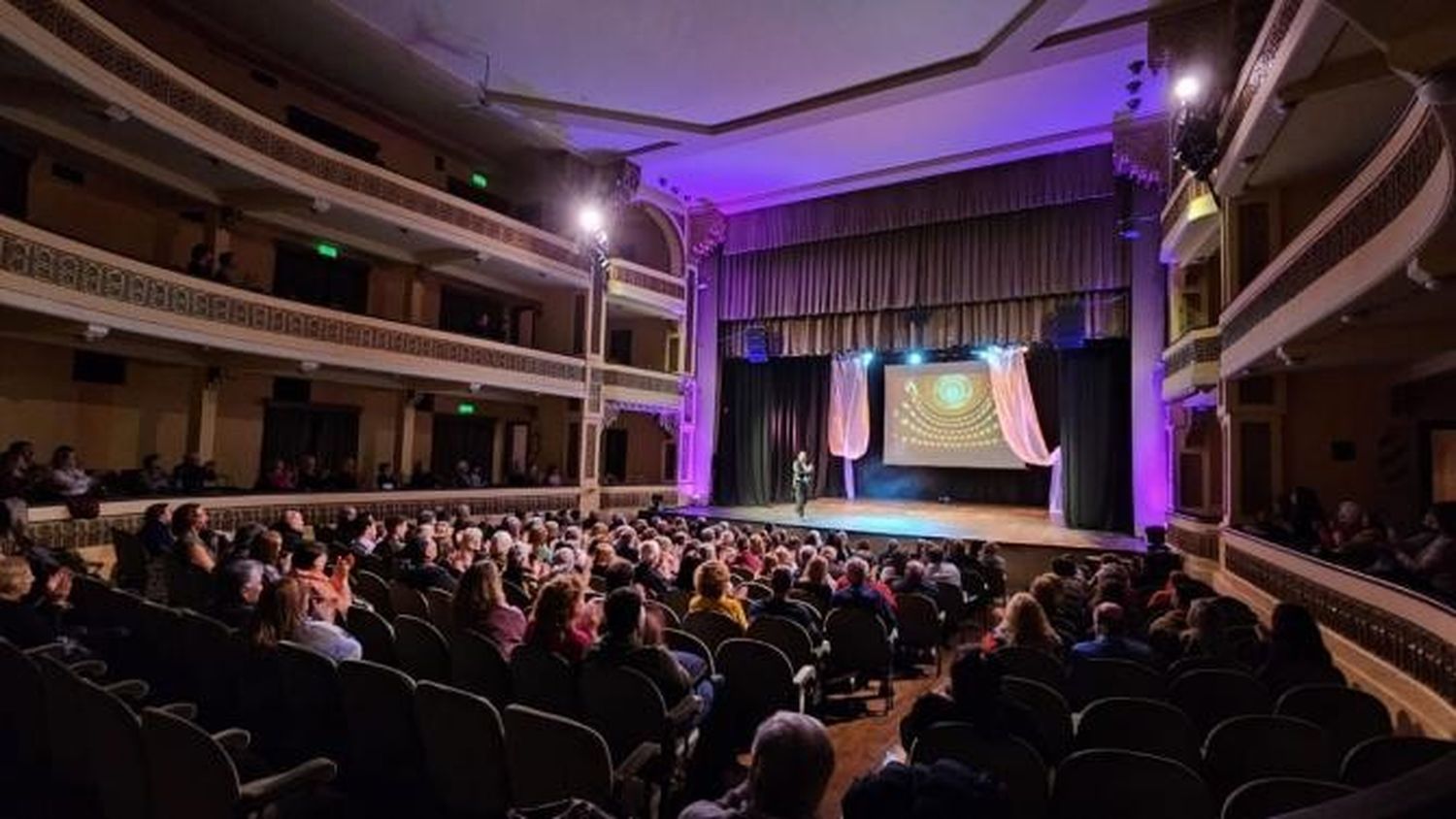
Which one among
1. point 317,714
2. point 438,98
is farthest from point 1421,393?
point 438,98

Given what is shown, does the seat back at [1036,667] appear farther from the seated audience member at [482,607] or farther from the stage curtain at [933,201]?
the stage curtain at [933,201]

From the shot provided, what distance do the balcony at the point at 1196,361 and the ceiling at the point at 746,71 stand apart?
3606mm

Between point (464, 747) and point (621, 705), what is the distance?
0.69 m

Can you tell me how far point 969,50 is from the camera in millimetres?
9727

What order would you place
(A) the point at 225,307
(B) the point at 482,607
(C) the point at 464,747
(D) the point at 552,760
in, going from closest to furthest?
(D) the point at 552,760
(C) the point at 464,747
(B) the point at 482,607
(A) the point at 225,307

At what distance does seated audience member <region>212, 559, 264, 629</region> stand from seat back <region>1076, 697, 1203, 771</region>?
4056 mm

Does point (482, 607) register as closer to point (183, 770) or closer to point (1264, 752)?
point (183, 770)

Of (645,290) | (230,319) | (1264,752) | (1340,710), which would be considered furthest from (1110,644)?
(645,290)

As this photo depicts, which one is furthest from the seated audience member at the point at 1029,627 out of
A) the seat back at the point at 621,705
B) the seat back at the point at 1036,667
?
the seat back at the point at 621,705

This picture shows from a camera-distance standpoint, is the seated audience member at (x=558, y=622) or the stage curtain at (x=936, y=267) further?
the stage curtain at (x=936, y=267)

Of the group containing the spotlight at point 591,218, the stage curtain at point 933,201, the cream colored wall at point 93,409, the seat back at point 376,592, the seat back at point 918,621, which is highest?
the stage curtain at point 933,201

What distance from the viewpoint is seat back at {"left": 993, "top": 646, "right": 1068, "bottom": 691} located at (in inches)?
151

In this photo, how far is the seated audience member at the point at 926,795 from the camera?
68.1 inches

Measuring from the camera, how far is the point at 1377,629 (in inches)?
194
